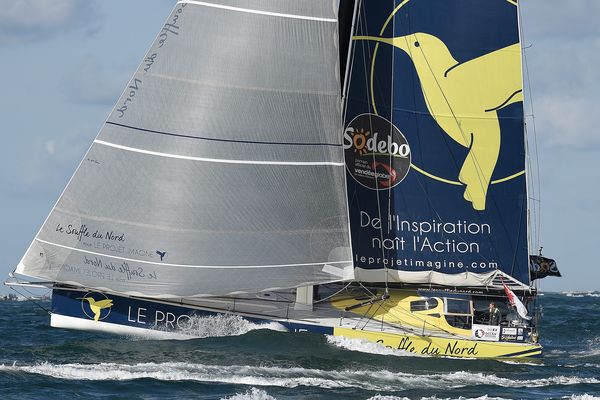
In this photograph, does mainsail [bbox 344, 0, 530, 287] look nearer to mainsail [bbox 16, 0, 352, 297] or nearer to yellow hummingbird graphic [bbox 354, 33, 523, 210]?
yellow hummingbird graphic [bbox 354, 33, 523, 210]

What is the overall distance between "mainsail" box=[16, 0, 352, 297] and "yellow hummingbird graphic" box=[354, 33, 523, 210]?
130 inches

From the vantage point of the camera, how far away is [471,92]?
32156 mm

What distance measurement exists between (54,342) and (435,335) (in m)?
10.1

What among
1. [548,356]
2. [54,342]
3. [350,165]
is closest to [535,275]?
[548,356]

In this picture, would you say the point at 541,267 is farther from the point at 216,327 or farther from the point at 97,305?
the point at 97,305

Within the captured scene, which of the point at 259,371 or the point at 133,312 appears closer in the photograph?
the point at 259,371

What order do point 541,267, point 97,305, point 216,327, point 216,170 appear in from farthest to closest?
point 541,267, point 216,327, point 97,305, point 216,170

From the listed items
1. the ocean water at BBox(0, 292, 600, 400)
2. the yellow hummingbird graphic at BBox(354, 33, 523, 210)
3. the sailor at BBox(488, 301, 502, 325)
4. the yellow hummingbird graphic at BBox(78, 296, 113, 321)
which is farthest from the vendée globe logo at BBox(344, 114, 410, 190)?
the yellow hummingbird graphic at BBox(78, 296, 113, 321)

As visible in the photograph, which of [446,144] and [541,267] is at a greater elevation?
[446,144]

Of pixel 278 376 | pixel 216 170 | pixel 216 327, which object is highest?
pixel 216 170

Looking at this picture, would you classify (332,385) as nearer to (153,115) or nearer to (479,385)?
(479,385)

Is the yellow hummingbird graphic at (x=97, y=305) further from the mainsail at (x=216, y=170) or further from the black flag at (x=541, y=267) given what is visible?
the black flag at (x=541, y=267)

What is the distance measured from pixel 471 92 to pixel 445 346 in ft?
22.7

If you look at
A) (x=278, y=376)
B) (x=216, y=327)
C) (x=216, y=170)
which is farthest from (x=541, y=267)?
(x=216, y=170)
